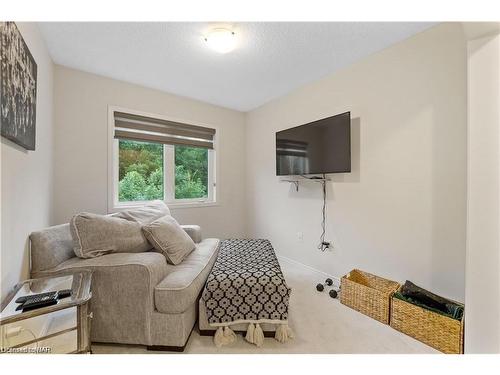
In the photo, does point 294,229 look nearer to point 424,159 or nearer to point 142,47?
point 424,159

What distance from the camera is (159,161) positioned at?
10.5 ft

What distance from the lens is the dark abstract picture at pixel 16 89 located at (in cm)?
113

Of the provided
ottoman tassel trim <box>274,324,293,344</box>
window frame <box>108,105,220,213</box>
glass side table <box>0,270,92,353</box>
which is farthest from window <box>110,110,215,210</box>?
ottoman tassel trim <box>274,324,293,344</box>

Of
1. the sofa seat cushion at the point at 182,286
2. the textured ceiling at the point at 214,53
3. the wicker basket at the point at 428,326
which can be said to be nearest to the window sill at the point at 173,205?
the sofa seat cushion at the point at 182,286

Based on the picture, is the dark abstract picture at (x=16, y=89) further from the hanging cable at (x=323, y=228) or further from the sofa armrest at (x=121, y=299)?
the hanging cable at (x=323, y=228)

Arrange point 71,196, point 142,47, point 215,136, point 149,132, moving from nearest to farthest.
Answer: point 142,47
point 71,196
point 149,132
point 215,136

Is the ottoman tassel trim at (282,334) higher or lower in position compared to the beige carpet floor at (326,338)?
higher

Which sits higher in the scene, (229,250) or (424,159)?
(424,159)

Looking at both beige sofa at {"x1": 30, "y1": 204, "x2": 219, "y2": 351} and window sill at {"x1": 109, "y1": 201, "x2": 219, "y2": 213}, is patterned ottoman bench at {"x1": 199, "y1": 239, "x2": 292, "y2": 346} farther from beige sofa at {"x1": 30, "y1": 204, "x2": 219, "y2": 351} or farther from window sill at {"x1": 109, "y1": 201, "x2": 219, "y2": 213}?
window sill at {"x1": 109, "y1": 201, "x2": 219, "y2": 213}

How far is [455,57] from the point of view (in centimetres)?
171

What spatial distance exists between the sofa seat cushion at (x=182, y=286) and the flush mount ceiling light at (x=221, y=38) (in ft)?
5.77
